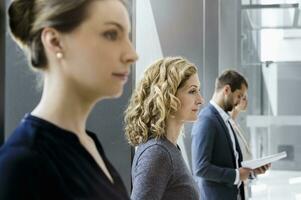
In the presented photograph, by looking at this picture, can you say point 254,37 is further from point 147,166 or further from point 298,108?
point 147,166

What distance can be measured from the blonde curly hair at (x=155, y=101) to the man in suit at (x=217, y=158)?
0.76 meters

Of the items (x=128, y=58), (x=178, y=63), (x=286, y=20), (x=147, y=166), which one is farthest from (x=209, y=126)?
(x=128, y=58)

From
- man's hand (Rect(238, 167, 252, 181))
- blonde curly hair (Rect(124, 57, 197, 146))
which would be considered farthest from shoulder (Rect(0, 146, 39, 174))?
man's hand (Rect(238, 167, 252, 181))

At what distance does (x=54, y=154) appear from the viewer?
68 cm

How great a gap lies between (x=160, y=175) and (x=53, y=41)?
2.63 feet

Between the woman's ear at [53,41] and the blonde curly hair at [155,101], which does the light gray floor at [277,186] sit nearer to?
the blonde curly hair at [155,101]

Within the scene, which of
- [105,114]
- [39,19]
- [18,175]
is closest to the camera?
[18,175]

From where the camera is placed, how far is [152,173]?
1.42m

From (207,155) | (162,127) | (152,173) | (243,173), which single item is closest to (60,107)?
(152,173)

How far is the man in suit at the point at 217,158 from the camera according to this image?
92.0 inches

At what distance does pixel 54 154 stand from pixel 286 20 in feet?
9.45

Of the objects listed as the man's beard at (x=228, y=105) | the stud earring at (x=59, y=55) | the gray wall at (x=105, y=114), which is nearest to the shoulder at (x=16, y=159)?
the stud earring at (x=59, y=55)

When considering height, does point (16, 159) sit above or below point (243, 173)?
above

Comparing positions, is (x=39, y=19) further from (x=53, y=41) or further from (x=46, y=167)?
(x=46, y=167)
